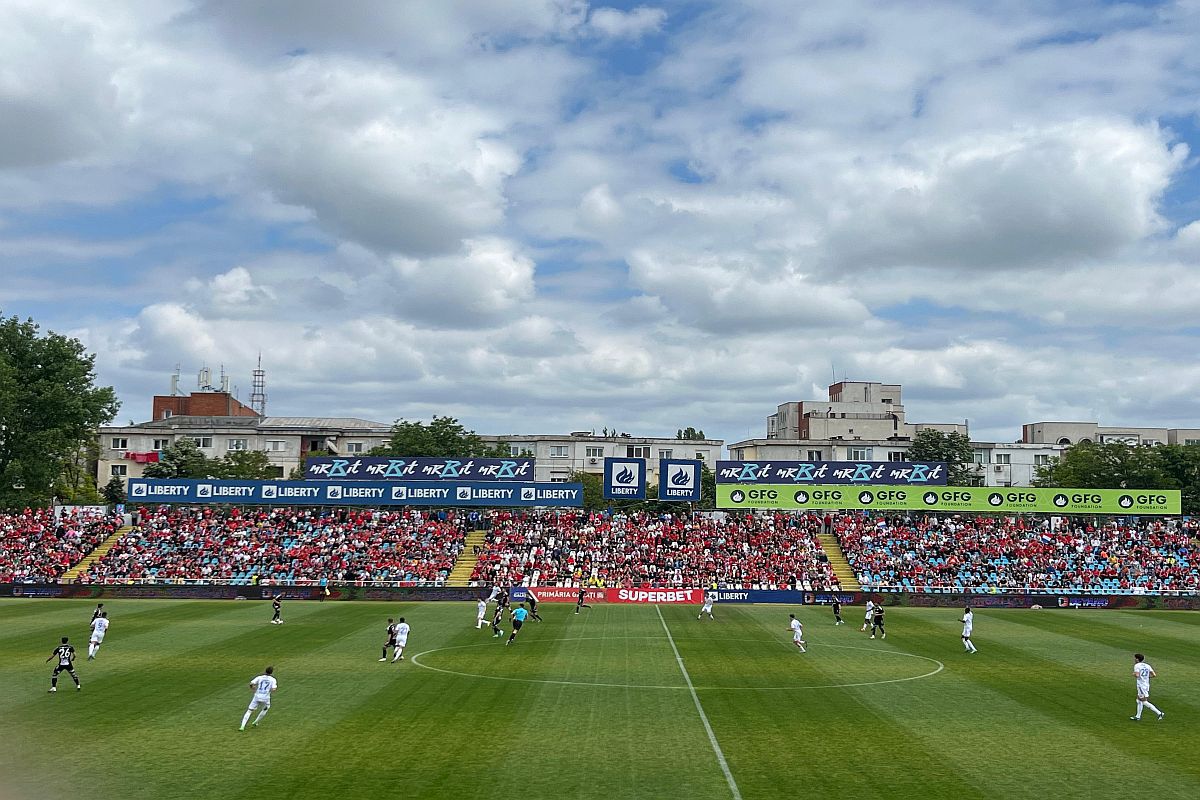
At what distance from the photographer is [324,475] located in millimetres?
78375

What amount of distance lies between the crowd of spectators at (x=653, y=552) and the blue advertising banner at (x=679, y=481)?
2552mm

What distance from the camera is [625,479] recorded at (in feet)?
247

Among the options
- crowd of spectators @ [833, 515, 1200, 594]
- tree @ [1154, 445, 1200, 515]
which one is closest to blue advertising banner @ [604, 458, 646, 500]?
crowd of spectators @ [833, 515, 1200, 594]

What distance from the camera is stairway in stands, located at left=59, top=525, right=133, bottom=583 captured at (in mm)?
65200

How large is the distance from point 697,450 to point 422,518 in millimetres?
63723

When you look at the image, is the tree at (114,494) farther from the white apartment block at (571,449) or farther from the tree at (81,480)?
the white apartment block at (571,449)

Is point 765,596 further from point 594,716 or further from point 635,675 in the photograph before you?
point 594,716

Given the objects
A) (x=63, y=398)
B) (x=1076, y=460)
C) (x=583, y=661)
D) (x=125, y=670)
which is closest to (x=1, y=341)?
(x=63, y=398)

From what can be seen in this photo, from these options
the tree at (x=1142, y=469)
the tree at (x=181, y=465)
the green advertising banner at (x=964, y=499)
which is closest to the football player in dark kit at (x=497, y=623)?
the green advertising banner at (x=964, y=499)

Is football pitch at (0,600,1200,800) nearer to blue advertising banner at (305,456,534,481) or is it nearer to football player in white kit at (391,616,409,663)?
football player in white kit at (391,616,409,663)

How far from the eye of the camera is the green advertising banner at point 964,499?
253ft

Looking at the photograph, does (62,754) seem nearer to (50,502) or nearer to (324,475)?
(324,475)

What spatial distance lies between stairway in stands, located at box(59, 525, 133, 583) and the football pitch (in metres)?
20.0

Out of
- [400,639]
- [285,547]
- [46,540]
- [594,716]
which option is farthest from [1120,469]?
[46,540]
